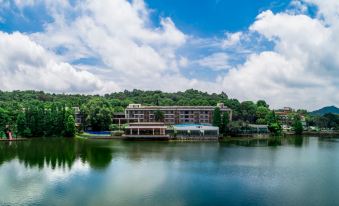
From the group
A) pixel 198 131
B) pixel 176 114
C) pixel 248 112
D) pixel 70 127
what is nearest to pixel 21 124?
pixel 70 127

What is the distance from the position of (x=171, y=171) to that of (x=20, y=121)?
3602 centimetres

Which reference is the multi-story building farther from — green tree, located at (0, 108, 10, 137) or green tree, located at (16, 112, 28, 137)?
green tree, located at (0, 108, 10, 137)

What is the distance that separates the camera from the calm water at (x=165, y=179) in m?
18.5

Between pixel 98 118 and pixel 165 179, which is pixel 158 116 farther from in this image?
pixel 165 179

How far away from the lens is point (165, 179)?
23.0m

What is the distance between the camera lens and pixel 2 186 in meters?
21.0

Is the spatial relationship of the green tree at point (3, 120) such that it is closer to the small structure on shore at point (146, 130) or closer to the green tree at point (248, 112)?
the small structure on shore at point (146, 130)

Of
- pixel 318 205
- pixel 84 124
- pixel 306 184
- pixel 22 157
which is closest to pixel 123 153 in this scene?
pixel 22 157

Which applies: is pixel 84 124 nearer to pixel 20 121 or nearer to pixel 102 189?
pixel 20 121

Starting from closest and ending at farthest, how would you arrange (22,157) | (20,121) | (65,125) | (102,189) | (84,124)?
1. (102,189)
2. (22,157)
3. (20,121)
4. (65,125)
5. (84,124)

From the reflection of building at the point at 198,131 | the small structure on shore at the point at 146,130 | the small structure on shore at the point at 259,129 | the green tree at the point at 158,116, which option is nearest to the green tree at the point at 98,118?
the small structure on shore at the point at 146,130

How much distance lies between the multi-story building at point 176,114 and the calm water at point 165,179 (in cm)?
3674

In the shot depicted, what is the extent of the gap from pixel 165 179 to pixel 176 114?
50.6 meters

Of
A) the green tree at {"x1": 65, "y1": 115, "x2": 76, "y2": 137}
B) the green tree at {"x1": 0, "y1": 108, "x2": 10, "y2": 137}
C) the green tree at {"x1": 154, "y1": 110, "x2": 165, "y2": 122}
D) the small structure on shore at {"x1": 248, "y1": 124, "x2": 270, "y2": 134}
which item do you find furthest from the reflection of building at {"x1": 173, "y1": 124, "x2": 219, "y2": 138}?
the green tree at {"x1": 0, "y1": 108, "x2": 10, "y2": 137}
